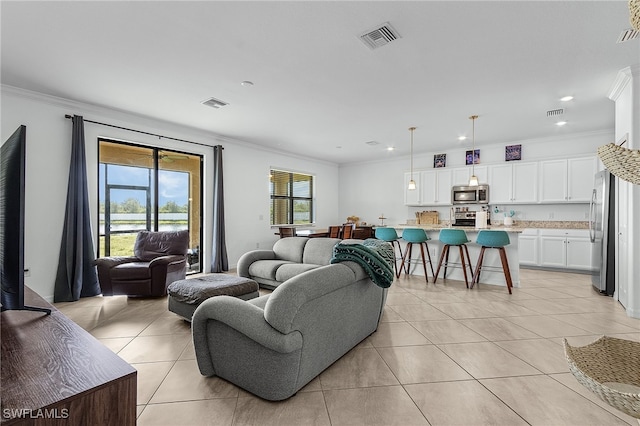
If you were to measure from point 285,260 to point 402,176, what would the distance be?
473 cm

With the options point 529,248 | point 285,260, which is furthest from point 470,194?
point 285,260

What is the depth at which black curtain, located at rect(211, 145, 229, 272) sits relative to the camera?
5.84 m

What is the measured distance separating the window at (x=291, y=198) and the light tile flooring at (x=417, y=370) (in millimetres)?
4118

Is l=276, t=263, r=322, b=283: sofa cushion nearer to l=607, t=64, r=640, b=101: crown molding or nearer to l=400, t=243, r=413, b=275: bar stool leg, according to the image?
l=400, t=243, r=413, b=275: bar stool leg

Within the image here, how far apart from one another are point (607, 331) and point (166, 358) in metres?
4.05

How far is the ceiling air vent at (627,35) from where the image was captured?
2.59 meters

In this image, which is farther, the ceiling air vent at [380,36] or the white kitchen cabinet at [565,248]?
the white kitchen cabinet at [565,248]

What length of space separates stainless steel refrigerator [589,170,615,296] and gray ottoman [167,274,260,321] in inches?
187

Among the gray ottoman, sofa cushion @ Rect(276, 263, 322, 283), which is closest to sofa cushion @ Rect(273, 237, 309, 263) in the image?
sofa cushion @ Rect(276, 263, 322, 283)

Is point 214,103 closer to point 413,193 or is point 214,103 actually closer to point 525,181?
point 413,193

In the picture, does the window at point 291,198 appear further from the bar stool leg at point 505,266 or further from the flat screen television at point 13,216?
the flat screen television at point 13,216

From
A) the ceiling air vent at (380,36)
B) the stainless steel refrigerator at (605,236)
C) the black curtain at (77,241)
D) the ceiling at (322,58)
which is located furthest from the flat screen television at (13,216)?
the stainless steel refrigerator at (605,236)

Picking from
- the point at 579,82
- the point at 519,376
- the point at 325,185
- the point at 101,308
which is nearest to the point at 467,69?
the point at 579,82

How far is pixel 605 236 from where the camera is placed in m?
4.24
